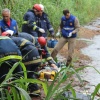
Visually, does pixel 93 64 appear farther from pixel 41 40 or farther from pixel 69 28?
pixel 41 40

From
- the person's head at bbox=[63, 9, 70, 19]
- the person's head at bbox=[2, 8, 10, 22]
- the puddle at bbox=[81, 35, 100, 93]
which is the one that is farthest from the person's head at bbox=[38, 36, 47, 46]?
the person's head at bbox=[63, 9, 70, 19]

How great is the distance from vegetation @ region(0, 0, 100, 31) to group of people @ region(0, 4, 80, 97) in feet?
8.45

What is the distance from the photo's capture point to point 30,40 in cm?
582

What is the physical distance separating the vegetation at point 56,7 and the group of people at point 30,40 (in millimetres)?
2575

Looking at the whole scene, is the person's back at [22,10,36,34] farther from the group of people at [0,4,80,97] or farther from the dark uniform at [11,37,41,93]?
the dark uniform at [11,37,41,93]

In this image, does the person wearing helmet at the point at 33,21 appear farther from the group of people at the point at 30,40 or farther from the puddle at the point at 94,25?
the puddle at the point at 94,25

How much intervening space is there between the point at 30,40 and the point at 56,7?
12.8 meters

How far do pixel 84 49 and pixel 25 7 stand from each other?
294 cm

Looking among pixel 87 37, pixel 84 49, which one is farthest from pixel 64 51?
pixel 87 37

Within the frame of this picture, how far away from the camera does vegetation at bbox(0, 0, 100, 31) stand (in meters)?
12.8

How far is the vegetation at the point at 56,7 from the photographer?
12.8 metres

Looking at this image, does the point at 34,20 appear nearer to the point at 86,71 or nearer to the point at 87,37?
the point at 86,71

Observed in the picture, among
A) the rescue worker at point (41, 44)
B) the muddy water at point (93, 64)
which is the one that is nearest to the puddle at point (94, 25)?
the muddy water at point (93, 64)

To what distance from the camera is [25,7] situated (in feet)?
45.8
